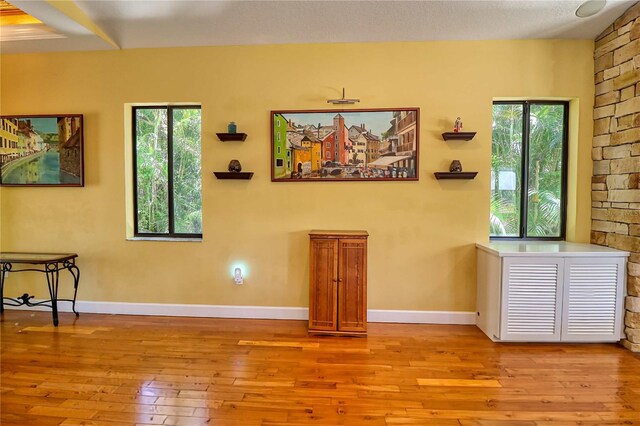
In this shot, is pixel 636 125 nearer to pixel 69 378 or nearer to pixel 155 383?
pixel 155 383

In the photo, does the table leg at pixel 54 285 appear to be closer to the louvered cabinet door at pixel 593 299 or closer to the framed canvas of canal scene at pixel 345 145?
the framed canvas of canal scene at pixel 345 145

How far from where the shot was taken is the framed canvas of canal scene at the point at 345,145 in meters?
3.26

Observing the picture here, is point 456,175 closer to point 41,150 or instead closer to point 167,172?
point 167,172

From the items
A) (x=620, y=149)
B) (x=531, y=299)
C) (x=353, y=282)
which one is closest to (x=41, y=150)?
(x=353, y=282)

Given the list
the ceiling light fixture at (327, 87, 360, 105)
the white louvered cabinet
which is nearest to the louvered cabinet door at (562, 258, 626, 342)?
the white louvered cabinet

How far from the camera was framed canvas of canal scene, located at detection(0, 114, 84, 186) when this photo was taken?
3473 millimetres

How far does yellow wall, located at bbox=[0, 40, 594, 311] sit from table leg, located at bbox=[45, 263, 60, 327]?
25 centimetres

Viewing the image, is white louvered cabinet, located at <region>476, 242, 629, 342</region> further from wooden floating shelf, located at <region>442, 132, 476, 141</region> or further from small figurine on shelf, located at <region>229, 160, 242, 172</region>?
small figurine on shelf, located at <region>229, 160, 242, 172</region>

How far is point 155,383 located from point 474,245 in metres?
3.00

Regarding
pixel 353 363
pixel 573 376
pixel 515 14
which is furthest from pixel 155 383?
pixel 515 14

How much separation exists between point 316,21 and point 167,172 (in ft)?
7.23

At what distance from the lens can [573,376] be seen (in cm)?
234

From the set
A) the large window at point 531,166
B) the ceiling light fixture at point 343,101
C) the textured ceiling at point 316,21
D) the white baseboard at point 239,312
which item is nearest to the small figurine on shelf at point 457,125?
the large window at point 531,166

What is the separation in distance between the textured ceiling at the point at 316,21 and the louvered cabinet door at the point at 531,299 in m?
2.15
